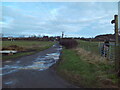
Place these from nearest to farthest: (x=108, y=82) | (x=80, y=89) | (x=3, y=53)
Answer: (x=80, y=89) → (x=108, y=82) → (x=3, y=53)

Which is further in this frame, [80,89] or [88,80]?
[88,80]

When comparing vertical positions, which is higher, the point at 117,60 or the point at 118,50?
the point at 118,50

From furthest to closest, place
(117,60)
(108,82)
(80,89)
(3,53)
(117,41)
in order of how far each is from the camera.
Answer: (3,53) → (117,41) → (117,60) → (108,82) → (80,89)

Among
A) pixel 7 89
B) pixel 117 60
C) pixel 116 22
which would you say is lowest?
pixel 7 89

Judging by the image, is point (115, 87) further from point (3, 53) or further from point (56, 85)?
point (3, 53)

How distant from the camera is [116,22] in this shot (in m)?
7.97

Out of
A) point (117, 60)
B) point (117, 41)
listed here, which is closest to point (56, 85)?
point (117, 60)

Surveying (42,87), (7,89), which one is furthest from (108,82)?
(7,89)

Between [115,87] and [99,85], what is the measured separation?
577mm

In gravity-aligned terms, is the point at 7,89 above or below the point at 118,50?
below

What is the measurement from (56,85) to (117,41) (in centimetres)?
401

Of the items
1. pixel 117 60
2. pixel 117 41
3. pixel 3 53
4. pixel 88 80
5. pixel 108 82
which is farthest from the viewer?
pixel 3 53

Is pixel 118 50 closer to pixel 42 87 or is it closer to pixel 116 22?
pixel 116 22

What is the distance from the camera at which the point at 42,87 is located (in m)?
5.94
